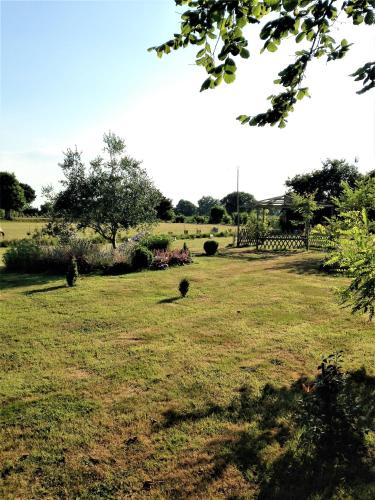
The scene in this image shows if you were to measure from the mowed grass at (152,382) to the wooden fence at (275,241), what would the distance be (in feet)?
55.4

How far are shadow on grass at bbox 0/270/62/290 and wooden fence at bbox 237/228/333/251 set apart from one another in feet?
56.9

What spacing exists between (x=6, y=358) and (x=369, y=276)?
652 centimetres

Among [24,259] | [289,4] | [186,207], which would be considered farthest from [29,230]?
[186,207]

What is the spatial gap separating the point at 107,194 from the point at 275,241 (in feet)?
52.7

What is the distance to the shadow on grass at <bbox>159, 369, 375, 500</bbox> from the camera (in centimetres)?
370

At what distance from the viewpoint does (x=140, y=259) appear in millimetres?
17344

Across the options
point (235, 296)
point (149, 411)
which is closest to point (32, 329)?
point (149, 411)

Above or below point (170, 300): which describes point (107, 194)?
above

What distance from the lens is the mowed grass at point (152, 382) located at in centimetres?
391

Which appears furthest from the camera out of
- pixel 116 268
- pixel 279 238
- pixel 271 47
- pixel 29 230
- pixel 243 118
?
pixel 29 230

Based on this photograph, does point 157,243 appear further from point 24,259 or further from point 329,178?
point 329,178

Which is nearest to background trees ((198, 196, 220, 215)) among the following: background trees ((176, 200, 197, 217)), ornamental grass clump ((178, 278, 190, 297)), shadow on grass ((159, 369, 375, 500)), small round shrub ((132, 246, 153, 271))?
background trees ((176, 200, 197, 217))

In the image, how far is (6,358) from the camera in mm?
6844

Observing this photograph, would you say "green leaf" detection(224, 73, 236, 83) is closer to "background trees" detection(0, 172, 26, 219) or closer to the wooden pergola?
the wooden pergola
